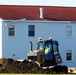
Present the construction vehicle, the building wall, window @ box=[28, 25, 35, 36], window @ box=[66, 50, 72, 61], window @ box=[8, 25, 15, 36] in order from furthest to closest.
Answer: window @ box=[66, 50, 72, 61], window @ box=[28, 25, 35, 36], window @ box=[8, 25, 15, 36], the building wall, the construction vehicle

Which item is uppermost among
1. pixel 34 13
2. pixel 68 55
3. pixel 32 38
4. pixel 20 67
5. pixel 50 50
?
pixel 34 13

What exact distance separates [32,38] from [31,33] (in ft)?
1.62

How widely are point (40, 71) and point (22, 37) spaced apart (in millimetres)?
14970

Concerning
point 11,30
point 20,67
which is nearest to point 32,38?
point 11,30

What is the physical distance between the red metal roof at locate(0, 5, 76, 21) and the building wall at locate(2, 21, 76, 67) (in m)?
1.20

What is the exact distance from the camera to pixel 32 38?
53.0 meters

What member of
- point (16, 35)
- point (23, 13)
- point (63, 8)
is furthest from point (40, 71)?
point (63, 8)

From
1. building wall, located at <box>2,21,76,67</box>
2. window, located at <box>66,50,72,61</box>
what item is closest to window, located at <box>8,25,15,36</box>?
building wall, located at <box>2,21,76,67</box>

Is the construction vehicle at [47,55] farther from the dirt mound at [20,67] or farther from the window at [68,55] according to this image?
the window at [68,55]

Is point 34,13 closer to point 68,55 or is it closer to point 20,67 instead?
point 68,55

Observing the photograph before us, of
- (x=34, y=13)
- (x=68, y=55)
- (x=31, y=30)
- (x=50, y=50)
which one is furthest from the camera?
(x=34, y=13)

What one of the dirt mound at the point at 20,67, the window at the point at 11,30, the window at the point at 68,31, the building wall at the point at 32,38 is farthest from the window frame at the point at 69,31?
the dirt mound at the point at 20,67

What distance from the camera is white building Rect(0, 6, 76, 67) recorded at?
172 ft

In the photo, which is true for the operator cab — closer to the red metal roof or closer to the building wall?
the building wall
